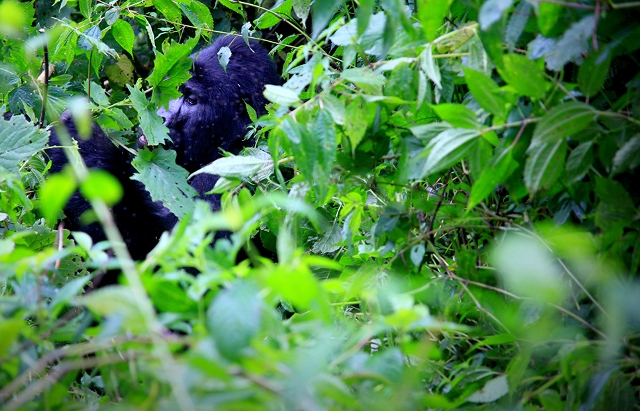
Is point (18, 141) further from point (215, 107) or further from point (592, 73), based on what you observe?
point (592, 73)

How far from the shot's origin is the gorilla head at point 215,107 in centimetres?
227

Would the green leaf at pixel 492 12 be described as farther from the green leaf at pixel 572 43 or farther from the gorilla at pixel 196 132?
the gorilla at pixel 196 132

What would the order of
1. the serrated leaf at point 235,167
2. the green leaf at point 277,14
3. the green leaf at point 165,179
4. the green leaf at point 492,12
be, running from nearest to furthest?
the green leaf at point 492,12 < the serrated leaf at point 235,167 < the green leaf at point 277,14 < the green leaf at point 165,179

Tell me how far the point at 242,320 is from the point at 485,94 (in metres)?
0.49

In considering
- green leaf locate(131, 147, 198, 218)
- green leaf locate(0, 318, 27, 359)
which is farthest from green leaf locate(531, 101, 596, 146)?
green leaf locate(131, 147, 198, 218)

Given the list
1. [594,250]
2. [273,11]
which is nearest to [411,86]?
[594,250]

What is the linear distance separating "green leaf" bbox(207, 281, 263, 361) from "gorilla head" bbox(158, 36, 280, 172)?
72.0 inches

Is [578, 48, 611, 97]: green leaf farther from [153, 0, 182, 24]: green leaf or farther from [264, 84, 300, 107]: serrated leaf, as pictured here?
[153, 0, 182, 24]: green leaf

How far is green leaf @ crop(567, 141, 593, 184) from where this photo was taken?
80 cm

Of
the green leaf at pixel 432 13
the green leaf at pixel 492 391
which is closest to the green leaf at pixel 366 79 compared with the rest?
the green leaf at pixel 432 13

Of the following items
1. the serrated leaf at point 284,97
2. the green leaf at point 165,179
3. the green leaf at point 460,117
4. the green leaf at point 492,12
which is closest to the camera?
the green leaf at point 492,12

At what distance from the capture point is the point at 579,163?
806mm

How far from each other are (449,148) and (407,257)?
1.10ft

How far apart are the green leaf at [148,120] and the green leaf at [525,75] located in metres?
1.22
